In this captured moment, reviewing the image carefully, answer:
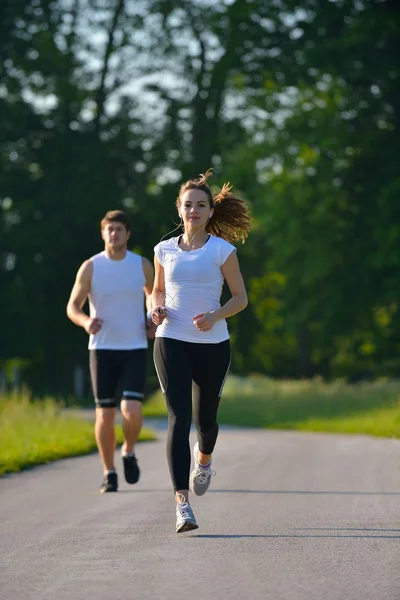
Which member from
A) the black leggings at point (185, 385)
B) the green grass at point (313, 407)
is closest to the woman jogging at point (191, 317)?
the black leggings at point (185, 385)

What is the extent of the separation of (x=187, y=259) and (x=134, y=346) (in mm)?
2648

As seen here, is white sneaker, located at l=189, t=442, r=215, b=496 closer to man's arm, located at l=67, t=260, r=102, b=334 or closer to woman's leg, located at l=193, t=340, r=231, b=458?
woman's leg, located at l=193, t=340, r=231, b=458

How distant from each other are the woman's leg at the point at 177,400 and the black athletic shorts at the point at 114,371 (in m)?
2.43

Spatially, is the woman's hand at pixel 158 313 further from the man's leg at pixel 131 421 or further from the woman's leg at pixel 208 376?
the man's leg at pixel 131 421

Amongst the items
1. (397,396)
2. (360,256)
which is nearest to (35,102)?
(360,256)

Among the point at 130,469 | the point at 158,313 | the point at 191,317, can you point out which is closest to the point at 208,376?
the point at 191,317

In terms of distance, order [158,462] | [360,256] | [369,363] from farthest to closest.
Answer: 1. [369,363]
2. [360,256]
3. [158,462]

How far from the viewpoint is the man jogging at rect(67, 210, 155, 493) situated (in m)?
11.3

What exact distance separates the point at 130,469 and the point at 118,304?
131 cm

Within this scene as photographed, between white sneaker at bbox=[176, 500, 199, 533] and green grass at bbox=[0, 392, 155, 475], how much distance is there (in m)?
5.01

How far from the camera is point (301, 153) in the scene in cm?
4088

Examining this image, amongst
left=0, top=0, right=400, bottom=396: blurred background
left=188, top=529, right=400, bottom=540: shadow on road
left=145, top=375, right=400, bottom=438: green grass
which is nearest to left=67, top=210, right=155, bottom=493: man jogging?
left=188, top=529, right=400, bottom=540: shadow on road

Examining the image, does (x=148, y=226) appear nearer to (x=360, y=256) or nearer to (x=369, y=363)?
(x=360, y=256)

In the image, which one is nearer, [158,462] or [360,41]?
[158,462]
